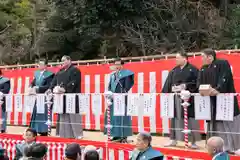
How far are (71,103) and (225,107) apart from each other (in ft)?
10.5

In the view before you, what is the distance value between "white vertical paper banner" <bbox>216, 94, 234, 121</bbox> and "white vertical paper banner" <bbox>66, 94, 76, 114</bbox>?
2980mm

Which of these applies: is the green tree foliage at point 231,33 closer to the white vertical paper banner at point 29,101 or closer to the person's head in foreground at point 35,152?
the white vertical paper banner at point 29,101

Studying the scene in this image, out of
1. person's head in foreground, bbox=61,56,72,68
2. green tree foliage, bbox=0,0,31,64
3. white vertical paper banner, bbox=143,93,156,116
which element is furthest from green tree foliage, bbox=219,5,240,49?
green tree foliage, bbox=0,0,31,64

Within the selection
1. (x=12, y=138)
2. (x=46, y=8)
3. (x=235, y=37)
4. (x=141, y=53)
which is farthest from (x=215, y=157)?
(x=46, y=8)

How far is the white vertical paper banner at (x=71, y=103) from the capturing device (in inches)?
333

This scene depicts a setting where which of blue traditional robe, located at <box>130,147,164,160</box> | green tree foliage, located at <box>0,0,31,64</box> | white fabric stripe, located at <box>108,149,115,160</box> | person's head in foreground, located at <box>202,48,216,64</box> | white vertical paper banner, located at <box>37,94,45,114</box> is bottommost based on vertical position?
white fabric stripe, located at <box>108,149,115,160</box>

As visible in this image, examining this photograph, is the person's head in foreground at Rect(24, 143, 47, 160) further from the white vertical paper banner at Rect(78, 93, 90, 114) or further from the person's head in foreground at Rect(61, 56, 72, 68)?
the person's head in foreground at Rect(61, 56, 72, 68)

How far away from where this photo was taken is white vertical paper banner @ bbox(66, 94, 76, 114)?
8.45 m

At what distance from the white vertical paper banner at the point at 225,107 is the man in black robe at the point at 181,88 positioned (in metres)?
0.76

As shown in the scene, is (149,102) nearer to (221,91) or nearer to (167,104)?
(167,104)

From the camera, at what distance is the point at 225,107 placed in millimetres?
6258

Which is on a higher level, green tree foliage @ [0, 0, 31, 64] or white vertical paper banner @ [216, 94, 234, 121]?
green tree foliage @ [0, 0, 31, 64]

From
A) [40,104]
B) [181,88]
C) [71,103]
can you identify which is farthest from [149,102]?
[40,104]

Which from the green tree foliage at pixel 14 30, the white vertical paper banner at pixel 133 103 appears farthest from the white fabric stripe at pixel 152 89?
A: the green tree foliage at pixel 14 30
